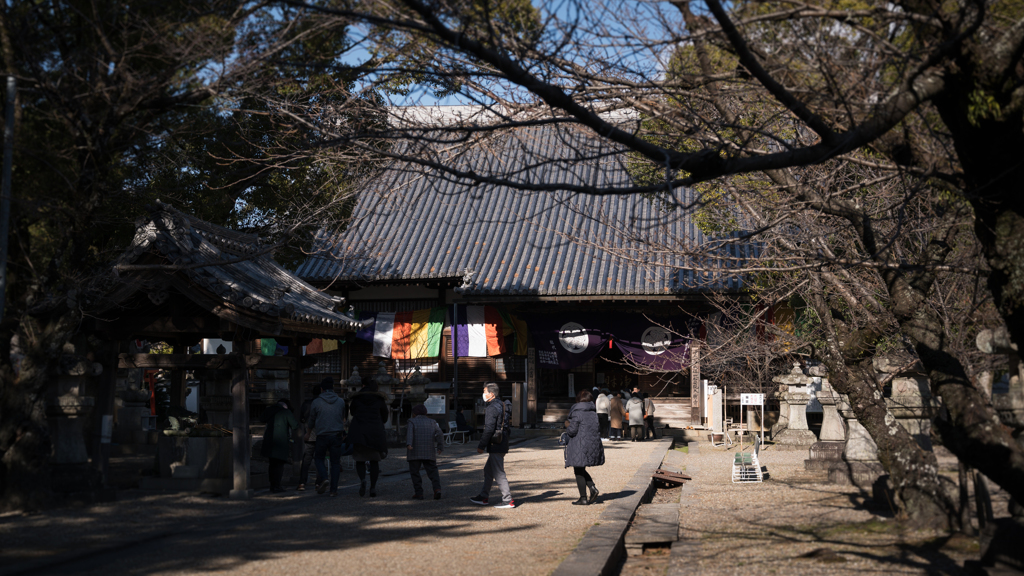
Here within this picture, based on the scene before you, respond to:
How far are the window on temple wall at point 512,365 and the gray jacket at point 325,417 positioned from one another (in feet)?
39.2

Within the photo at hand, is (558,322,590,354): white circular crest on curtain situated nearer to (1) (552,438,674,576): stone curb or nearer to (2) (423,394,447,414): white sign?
(2) (423,394,447,414): white sign

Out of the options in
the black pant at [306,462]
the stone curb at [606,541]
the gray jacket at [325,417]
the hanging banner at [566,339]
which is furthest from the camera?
the hanging banner at [566,339]

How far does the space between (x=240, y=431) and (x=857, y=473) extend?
808 centimetres

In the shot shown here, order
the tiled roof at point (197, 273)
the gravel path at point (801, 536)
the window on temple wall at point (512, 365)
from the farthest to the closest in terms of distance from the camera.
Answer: the window on temple wall at point (512, 365) < the tiled roof at point (197, 273) < the gravel path at point (801, 536)

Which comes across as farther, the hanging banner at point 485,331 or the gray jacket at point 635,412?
the hanging banner at point 485,331

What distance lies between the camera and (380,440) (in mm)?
10344

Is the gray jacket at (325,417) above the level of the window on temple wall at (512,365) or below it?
below

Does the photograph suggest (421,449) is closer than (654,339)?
Yes

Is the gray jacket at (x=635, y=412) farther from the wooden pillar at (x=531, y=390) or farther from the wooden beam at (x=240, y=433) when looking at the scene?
the wooden beam at (x=240, y=433)

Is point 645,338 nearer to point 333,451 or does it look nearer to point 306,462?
point 306,462

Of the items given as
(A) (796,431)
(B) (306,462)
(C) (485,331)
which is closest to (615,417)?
(C) (485,331)

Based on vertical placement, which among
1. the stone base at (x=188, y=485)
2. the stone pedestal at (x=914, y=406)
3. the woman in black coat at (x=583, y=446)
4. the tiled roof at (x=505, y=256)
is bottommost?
the stone base at (x=188, y=485)

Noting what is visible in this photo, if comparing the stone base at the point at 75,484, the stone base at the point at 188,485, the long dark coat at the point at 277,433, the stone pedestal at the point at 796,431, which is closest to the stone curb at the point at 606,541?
the long dark coat at the point at 277,433

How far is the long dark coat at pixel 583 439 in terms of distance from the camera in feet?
30.7
